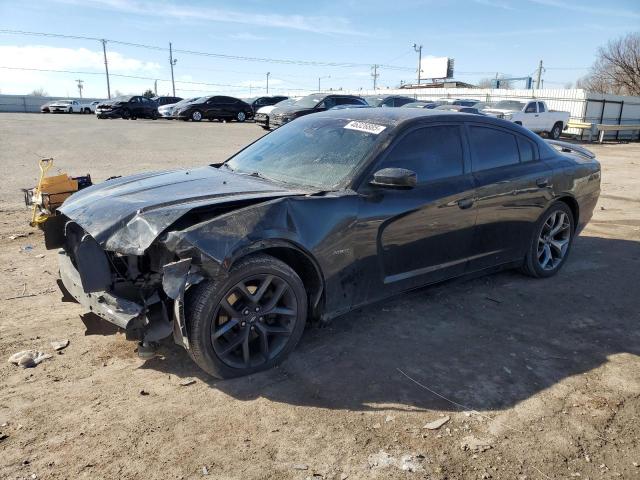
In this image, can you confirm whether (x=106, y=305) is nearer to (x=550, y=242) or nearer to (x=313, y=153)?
(x=313, y=153)

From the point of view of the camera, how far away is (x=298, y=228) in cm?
323

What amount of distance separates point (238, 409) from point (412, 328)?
1644mm

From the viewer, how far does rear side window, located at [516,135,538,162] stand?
4891 millimetres

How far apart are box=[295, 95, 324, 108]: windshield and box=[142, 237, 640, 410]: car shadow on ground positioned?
17115 mm

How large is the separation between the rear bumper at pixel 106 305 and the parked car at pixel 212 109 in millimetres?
28217

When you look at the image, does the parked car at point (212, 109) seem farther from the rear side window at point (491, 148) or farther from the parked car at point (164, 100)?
the rear side window at point (491, 148)

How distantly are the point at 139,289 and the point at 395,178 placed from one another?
1815mm

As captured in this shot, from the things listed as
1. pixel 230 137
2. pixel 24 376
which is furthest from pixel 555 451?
pixel 230 137

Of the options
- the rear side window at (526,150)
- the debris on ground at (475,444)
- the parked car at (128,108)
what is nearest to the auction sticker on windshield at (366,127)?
the rear side window at (526,150)

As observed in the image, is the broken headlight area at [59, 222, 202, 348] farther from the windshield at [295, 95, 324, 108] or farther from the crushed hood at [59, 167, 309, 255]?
the windshield at [295, 95, 324, 108]

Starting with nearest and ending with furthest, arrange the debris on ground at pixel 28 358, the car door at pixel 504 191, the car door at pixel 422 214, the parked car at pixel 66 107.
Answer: the debris on ground at pixel 28 358 → the car door at pixel 422 214 → the car door at pixel 504 191 → the parked car at pixel 66 107

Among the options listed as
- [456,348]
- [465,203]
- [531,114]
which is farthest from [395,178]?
[531,114]

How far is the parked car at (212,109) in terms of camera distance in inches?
1180

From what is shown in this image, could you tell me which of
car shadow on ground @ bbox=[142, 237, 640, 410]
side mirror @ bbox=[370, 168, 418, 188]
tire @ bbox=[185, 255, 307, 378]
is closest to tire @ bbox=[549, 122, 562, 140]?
car shadow on ground @ bbox=[142, 237, 640, 410]
